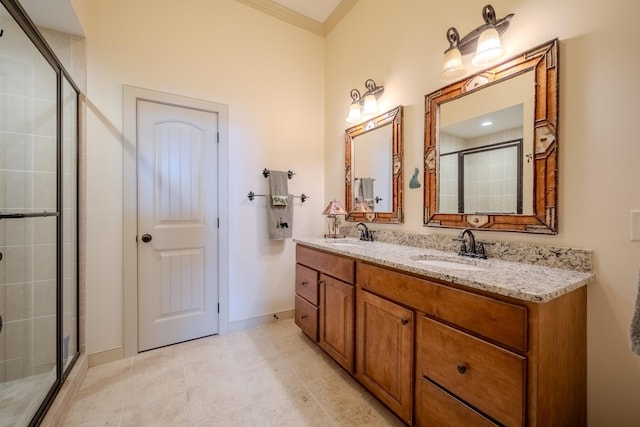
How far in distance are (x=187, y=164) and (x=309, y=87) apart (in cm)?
157

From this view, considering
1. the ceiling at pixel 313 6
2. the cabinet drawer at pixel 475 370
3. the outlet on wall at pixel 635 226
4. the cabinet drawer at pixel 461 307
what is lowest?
the cabinet drawer at pixel 475 370

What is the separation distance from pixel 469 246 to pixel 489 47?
3.55ft

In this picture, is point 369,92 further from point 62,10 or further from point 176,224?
point 62,10

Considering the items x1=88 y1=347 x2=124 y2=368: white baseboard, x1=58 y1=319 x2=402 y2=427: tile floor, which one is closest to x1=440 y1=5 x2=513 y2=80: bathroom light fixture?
x1=58 y1=319 x2=402 y2=427: tile floor

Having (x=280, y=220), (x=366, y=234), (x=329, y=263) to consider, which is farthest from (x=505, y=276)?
(x=280, y=220)

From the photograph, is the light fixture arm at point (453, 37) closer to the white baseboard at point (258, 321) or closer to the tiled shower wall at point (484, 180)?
the tiled shower wall at point (484, 180)

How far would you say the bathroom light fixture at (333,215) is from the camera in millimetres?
2412

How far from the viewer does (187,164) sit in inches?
91.6

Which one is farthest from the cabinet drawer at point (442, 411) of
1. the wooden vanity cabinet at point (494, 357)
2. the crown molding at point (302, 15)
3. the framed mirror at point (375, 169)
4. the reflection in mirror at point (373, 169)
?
the crown molding at point (302, 15)

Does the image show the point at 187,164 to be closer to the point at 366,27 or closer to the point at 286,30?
the point at 286,30

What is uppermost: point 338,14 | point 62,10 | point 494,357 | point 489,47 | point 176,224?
point 338,14

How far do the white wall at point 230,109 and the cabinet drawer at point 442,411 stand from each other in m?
1.81

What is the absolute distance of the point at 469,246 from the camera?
1.56 m

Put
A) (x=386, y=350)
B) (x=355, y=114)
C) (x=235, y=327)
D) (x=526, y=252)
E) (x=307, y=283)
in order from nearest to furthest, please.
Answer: (x=526, y=252) < (x=386, y=350) < (x=307, y=283) < (x=355, y=114) < (x=235, y=327)
